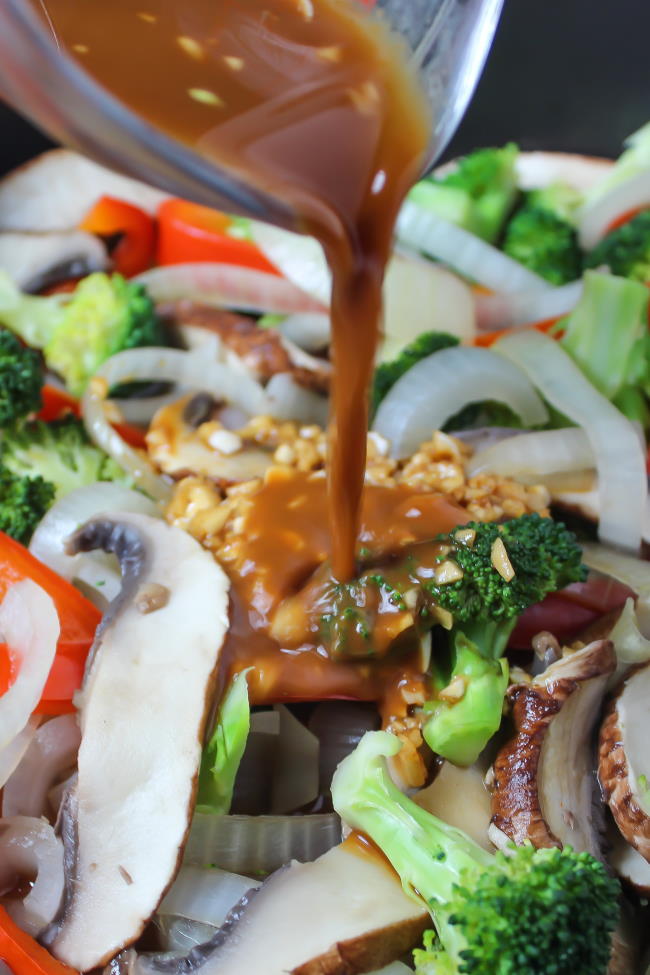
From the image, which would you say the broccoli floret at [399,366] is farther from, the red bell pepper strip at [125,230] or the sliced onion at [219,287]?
the red bell pepper strip at [125,230]

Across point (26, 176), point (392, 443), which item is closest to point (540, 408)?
point (392, 443)

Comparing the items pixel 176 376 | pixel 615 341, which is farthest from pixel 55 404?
pixel 615 341

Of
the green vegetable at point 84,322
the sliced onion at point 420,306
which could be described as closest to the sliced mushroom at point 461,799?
the sliced onion at point 420,306

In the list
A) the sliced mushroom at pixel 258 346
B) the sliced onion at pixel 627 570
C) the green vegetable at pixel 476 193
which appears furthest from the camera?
the green vegetable at pixel 476 193

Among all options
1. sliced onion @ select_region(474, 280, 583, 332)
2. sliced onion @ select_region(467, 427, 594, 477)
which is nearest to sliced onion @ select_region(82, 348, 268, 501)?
sliced onion @ select_region(467, 427, 594, 477)

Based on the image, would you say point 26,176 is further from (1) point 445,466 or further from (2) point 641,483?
(2) point 641,483

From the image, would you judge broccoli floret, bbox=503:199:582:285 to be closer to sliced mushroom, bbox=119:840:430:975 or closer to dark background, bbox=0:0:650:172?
dark background, bbox=0:0:650:172
